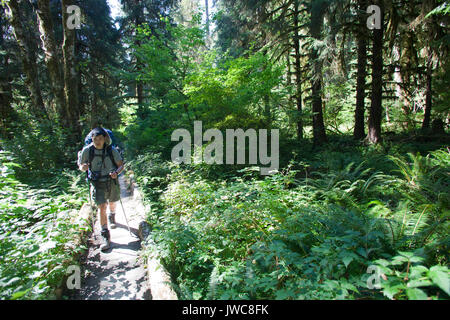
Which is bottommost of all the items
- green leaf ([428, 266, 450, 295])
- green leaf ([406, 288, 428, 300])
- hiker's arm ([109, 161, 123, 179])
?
green leaf ([406, 288, 428, 300])

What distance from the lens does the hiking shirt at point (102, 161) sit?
157 inches

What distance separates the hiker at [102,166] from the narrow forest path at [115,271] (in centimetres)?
26

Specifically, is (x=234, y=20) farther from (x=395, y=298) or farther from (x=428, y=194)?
(x=395, y=298)

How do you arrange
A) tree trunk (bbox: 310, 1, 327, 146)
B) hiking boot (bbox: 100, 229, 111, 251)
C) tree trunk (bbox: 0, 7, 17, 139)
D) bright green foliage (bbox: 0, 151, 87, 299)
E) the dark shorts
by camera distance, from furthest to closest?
tree trunk (bbox: 0, 7, 17, 139)
tree trunk (bbox: 310, 1, 327, 146)
the dark shorts
hiking boot (bbox: 100, 229, 111, 251)
bright green foliage (bbox: 0, 151, 87, 299)

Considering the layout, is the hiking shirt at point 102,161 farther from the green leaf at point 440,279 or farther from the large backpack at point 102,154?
the green leaf at point 440,279

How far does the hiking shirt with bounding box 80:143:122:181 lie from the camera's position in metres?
4.00

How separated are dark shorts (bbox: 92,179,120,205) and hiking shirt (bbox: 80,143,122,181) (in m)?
0.12

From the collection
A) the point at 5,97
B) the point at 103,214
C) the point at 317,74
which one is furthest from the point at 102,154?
the point at 5,97

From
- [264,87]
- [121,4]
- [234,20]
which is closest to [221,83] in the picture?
[264,87]

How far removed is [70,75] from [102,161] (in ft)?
20.2

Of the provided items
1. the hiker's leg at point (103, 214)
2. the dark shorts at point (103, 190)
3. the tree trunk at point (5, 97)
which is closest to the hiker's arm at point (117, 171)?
the dark shorts at point (103, 190)

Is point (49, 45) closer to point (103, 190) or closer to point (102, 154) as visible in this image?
point (102, 154)

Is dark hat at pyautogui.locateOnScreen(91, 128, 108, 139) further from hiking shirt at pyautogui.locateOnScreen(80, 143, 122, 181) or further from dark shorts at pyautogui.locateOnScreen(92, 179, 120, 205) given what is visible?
dark shorts at pyautogui.locateOnScreen(92, 179, 120, 205)

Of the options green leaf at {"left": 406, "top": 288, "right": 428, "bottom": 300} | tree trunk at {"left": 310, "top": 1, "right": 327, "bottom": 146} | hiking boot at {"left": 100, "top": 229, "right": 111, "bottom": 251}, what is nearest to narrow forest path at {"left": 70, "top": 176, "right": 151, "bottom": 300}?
hiking boot at {"left": 100, "top": 229, "right": 111, "bottom": 251}
